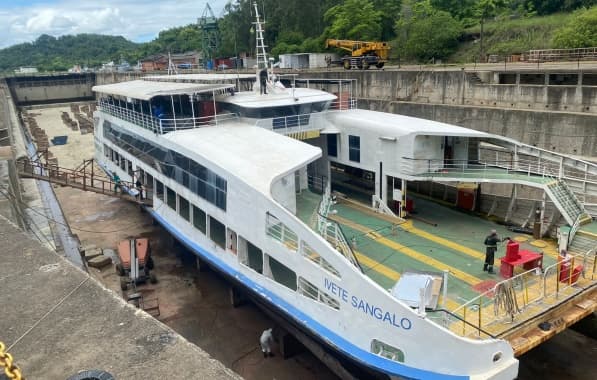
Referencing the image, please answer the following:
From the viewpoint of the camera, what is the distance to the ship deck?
9.47m

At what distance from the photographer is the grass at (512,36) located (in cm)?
3688

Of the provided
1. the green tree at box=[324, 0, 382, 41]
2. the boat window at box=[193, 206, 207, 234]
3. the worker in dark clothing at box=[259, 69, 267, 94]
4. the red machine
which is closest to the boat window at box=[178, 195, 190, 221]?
the boat window at box=[193, 206, 207, 234]

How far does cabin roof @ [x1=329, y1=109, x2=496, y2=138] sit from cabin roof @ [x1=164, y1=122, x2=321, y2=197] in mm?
3088

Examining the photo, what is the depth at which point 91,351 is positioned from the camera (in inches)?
199

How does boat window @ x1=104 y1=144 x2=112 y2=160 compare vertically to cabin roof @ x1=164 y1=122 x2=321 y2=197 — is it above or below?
below

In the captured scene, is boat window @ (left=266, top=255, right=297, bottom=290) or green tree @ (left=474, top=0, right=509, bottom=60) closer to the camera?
boat window @ (left=266, top=255, right=297, bottom=290)

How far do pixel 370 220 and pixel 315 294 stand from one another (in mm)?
5233

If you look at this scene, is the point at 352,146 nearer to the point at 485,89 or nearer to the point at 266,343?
the point at 266,343

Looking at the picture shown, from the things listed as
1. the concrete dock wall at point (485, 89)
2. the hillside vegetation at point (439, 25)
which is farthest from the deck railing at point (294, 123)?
the hillside vegetation at point (439, 25)

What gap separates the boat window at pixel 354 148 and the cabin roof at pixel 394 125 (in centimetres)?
53

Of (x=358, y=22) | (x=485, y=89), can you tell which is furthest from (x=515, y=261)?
(x=358, y=22)

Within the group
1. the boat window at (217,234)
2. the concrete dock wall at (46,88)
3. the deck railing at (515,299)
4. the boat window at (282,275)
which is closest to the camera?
the deck railing at (515,299)

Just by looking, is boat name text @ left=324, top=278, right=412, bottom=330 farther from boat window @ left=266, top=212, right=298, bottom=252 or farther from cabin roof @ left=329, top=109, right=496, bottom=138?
cabin roof @ left=329, top=109, right=496, bottom=138

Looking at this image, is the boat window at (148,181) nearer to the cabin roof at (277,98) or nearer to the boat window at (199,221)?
the boat window at (199,221)
